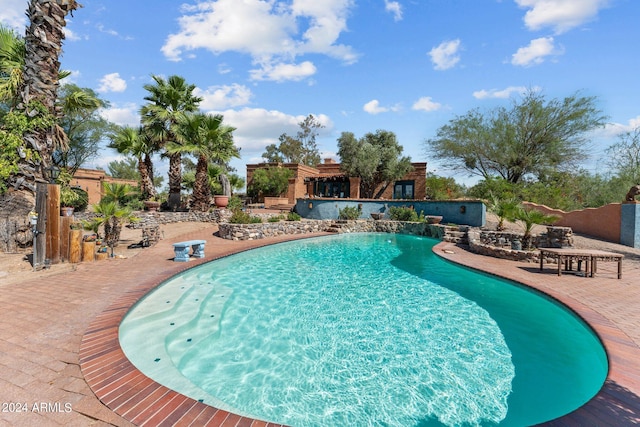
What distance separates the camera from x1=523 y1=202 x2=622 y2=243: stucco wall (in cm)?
1198

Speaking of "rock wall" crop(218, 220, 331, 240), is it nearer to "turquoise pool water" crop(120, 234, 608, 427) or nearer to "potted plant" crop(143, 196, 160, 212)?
"turquoise pool water" crop(120, 234, 608, 427)

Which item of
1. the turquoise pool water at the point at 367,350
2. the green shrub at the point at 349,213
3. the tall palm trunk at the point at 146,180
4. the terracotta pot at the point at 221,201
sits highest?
the tall palm trunk at the point at 146,180

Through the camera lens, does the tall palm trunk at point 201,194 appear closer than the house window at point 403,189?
Yes

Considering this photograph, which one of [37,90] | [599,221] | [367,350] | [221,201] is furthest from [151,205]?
[599,221]

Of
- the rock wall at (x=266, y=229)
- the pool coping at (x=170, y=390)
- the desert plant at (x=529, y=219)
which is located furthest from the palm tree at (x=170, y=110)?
the desert plant at (x=529, y=219)

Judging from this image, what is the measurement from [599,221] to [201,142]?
2169 cm

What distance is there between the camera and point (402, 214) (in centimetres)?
1938

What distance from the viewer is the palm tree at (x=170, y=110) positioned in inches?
713

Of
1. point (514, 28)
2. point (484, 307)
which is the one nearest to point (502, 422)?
point (484, 307)

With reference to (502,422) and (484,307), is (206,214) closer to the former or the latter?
(484,307)

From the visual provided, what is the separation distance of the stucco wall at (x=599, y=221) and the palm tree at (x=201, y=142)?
20257 mm

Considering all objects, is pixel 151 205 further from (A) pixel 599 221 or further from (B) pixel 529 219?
(A) pixel 599 221

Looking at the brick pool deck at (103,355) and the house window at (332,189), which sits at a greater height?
the house window at (332,189)

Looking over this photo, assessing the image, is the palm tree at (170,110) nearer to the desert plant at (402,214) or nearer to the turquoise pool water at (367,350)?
the turquoise pool water at (367,350)
